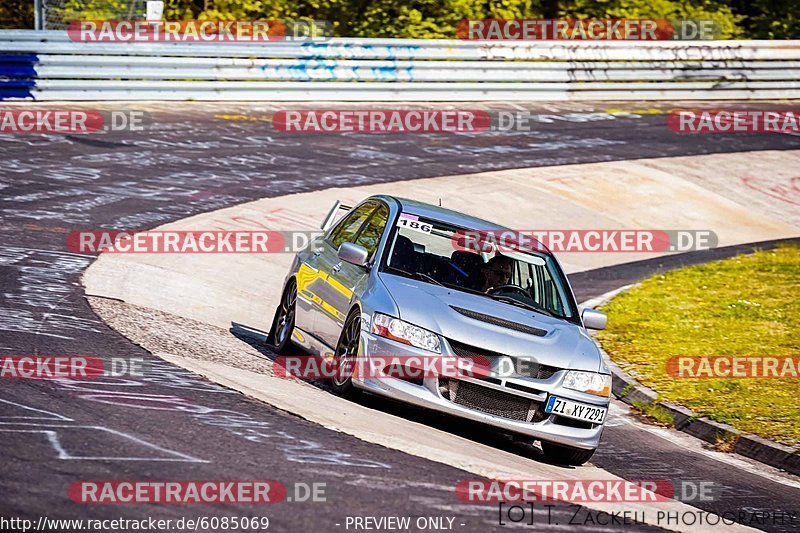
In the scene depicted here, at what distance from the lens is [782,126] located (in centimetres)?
2898

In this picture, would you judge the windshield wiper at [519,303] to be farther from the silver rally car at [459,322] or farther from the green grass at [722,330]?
the green grass at [722,330]

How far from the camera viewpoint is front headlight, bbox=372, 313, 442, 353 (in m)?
8.17

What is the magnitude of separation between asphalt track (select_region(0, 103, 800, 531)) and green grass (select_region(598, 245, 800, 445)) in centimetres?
95

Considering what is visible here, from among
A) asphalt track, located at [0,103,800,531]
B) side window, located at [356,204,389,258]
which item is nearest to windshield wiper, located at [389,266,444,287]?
side window, located at [356,204,389,258]

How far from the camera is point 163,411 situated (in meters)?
7.45

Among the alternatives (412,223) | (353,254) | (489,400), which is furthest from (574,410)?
(412,223)

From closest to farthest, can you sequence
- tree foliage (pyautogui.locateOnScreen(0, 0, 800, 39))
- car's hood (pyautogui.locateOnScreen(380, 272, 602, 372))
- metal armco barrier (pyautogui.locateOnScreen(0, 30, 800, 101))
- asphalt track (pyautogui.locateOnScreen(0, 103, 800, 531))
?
asphalt track (pyautogui.locateOnScreen(0, 103, 800, 531))
car's hood (pyautogui.locateOnScreen(380, 272, 602, 372))
metal armco barrier (pyautogui.locateOnScreen(0, 30, 800, 101))
tree foliage (pyautogui.locateOnScreen(0, 0, 800, 39))

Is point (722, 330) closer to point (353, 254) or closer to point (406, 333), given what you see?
point (353, 254)

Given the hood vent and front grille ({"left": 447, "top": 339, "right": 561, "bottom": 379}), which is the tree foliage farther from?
front grille ({"left": 447, "top": 339, "right": 561, "bottom": 379})

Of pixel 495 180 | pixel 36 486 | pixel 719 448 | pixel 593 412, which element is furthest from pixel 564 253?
pixel 36 486

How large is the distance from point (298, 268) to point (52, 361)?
9.30 ft

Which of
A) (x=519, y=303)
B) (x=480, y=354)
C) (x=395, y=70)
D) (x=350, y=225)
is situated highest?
(x=395, y=70)

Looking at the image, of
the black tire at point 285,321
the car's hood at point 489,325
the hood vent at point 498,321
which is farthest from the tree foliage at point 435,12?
the hood vent at point 498,321

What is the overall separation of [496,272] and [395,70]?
16908 mm
